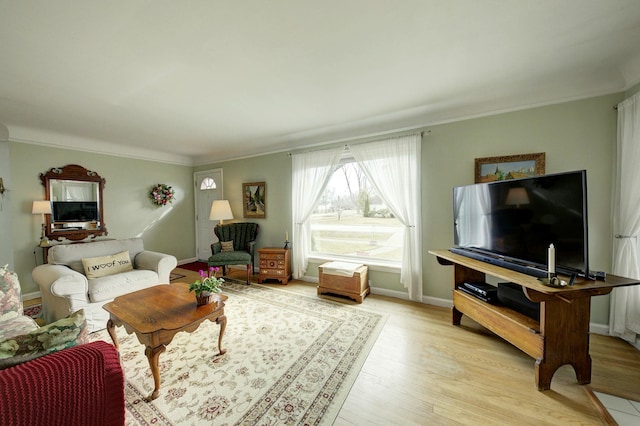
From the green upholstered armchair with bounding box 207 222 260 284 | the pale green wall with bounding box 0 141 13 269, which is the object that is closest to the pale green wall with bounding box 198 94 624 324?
the green upholstered armchair with bounding box 207 222 260 284

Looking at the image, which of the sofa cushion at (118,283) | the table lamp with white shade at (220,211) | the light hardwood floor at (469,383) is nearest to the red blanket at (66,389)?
the light hardwood floor at (469,383)

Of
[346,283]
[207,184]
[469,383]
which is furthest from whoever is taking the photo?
[207,184]

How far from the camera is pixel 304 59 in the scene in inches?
74.7

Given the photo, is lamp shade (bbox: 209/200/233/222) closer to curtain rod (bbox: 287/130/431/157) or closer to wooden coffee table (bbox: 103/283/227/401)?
curtain rod (bbox: 287/130/431/157)

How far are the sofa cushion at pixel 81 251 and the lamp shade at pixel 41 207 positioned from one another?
0.87 m

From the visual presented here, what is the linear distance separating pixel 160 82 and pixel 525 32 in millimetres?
3080

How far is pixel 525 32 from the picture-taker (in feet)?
5.34

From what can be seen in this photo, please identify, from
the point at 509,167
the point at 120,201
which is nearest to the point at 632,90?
the point at 509,167

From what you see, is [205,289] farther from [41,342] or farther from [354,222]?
[354,222]

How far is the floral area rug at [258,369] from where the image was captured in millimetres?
1495

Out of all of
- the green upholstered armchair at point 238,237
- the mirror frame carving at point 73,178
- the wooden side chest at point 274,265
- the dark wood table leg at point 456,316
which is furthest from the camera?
the green upholstered armchair at point 238,237

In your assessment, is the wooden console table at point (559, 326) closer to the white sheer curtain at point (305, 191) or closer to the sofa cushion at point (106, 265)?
the white sheer curtain at point (305, 191)

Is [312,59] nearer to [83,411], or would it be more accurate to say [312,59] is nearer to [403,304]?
[83,411]

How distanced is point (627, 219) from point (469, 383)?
205 cm
